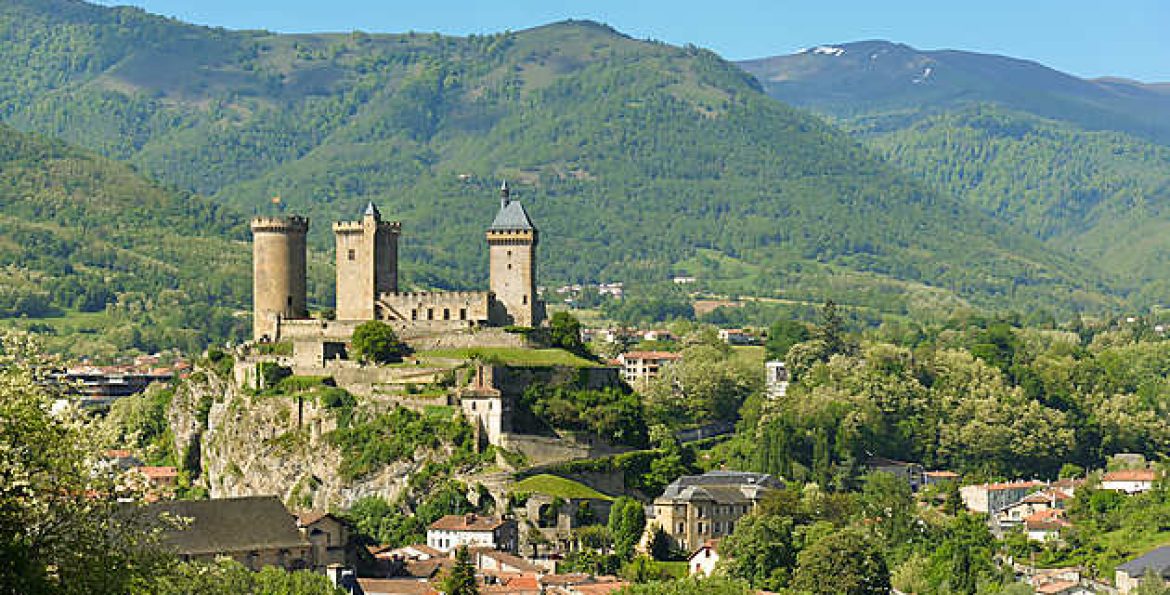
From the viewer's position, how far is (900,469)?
358ft

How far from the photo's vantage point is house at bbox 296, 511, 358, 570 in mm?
75875

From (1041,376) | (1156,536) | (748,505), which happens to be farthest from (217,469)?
(1041,376)

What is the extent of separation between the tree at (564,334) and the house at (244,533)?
71.5ft

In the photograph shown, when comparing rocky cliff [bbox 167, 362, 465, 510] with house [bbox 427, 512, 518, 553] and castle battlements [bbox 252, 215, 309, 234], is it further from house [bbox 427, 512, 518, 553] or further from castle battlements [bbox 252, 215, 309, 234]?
castle battlements [bbox 252, 215, 309, 234]

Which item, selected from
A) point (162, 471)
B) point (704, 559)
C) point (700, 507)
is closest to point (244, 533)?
point (704, 559)

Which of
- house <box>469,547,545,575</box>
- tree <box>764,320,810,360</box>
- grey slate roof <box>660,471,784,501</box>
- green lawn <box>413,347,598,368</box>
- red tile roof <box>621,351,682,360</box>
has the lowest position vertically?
house <box>469,547,545,575</box>

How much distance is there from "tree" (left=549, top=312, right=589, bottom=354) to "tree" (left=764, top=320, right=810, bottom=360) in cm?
3508

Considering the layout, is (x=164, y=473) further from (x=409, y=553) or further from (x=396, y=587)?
(x=396, y=587)

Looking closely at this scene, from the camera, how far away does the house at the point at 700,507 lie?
3442 inches

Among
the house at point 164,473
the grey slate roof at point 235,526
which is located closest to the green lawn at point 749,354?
the house at point 164,473

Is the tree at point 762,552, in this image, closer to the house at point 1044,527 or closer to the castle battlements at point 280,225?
the house at point 1044,527

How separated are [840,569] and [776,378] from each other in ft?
152

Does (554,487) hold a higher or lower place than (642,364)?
higher

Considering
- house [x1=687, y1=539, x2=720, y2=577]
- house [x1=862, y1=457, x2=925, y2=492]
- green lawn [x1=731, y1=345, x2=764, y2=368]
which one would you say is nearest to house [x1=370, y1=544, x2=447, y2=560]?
house [x1=687, y1=539, x2=720, y2=577]
